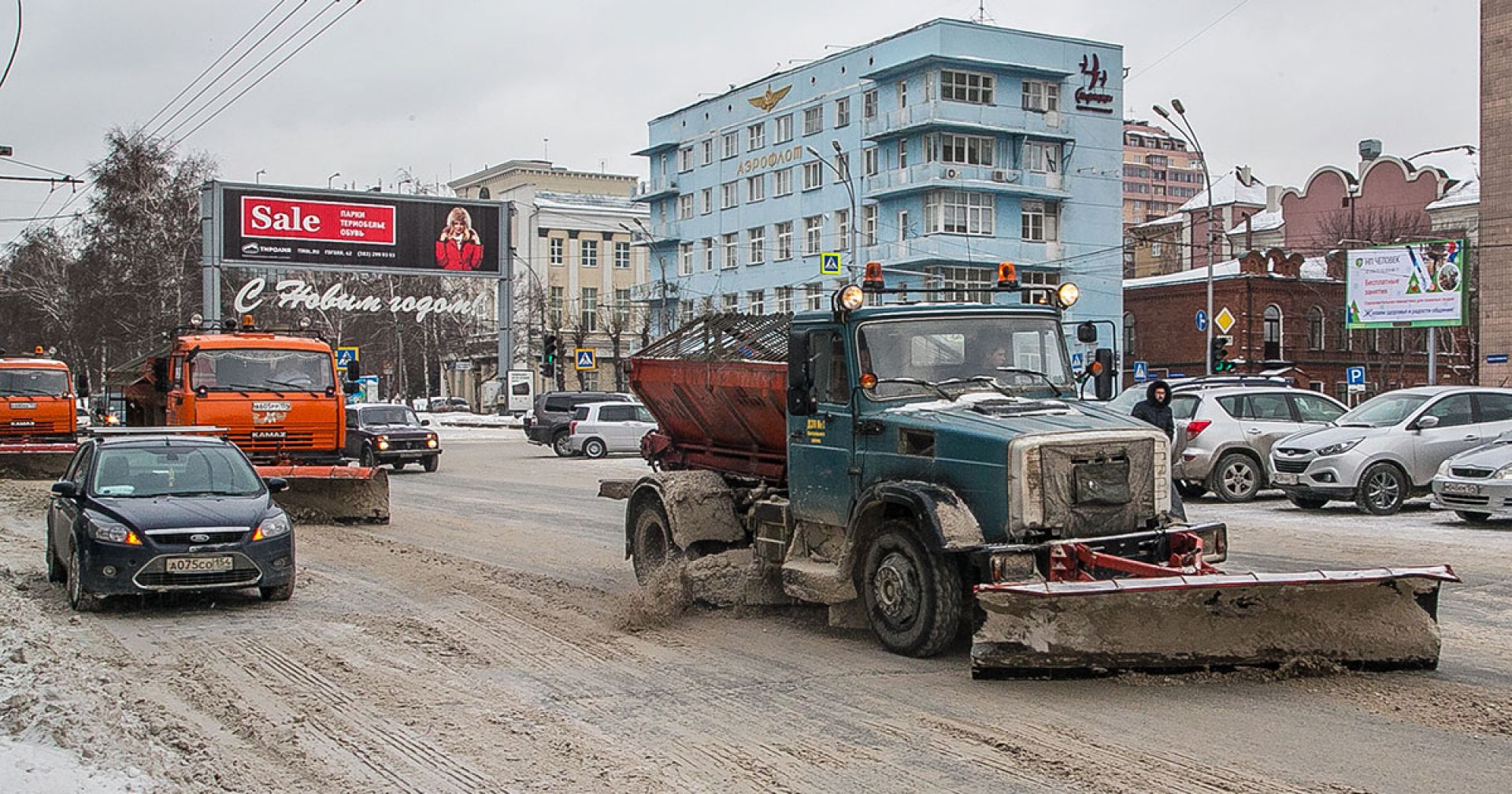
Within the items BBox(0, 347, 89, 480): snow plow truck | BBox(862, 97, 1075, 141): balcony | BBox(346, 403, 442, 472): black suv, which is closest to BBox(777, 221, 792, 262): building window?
BBox(862, 97, 1075, 141): balcony

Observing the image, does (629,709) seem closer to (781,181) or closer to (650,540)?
(650,540)

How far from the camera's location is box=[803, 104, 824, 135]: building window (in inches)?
2744

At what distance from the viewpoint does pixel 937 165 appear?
62.8 metres

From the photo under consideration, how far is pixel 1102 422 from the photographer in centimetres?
927

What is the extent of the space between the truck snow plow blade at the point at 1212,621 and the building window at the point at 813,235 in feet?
199

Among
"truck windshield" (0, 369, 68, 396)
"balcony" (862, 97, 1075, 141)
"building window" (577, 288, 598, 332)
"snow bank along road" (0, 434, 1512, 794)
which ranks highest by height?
"balcony" (862, 97, 1075, 141)

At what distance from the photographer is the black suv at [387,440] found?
3312 cm

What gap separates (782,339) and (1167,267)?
89.5m

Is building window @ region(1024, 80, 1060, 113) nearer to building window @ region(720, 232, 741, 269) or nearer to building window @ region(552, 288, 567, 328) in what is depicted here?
building window @ region(720, 232, 741, 269)

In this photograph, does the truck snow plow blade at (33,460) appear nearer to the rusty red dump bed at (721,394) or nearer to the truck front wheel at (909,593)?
the rusty red dump bed at (721,394)

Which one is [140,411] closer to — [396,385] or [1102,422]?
[1102,422]

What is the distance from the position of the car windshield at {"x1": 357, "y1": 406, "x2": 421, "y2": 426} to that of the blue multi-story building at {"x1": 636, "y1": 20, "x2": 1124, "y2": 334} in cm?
2556

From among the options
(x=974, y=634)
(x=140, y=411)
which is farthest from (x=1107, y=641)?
(x=140, y=411)

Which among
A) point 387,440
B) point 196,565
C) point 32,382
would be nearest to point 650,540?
point 196,565
